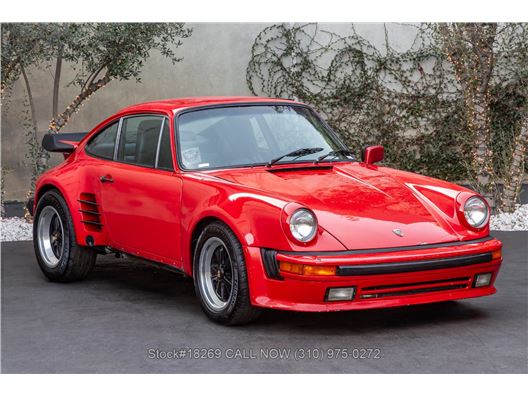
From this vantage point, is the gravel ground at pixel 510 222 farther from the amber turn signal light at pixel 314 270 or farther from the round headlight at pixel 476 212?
Result: the amber turn signal light at pixel 314 270

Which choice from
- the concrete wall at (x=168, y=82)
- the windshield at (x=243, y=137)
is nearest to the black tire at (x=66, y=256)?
the windshield at (x=243, y=137)

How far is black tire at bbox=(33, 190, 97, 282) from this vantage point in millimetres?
7809

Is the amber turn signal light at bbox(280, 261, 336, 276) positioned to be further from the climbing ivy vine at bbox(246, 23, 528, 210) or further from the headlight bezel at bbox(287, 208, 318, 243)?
the climbing ivy vine at bbox(246, 23, 528, 210)

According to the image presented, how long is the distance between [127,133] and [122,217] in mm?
685

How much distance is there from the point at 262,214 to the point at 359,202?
678 millimetres

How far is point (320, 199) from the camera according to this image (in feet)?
20.2

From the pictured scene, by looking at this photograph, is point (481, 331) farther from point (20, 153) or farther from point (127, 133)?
point (20, 153)

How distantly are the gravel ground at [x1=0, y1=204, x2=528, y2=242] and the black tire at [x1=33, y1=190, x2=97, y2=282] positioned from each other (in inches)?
114

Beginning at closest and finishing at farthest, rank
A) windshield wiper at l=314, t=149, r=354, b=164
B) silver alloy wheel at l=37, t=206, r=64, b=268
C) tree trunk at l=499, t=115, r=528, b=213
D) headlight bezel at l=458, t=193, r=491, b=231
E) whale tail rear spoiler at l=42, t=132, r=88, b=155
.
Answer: headlight bezel at l=458, t=193, r=491, b=231, windshield wiper at l=314, t=149, r=354, b=164, silver alloy wheel at l=37, t=206, r=64, b=268, whale tail rear spoiler at l=42, t=132, r=88, b=155, tree trunk at l=499, t=115, r=528, b=213

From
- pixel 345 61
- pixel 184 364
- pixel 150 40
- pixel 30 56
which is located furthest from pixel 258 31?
pixel 184 364

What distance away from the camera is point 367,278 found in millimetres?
5758

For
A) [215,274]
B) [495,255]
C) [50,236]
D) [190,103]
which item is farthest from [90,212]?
[495,255]

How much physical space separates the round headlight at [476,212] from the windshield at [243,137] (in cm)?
118

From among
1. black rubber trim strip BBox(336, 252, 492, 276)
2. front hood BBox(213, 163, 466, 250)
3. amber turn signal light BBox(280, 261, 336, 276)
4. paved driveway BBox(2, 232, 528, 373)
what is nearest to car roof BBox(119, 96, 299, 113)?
front hood BBox(213, 163, 466, 250)
